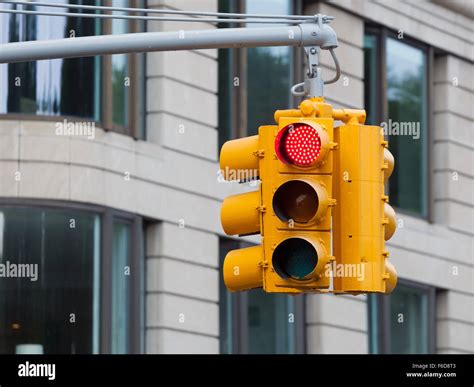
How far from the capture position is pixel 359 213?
31.8ft

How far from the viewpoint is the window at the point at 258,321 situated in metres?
26.6

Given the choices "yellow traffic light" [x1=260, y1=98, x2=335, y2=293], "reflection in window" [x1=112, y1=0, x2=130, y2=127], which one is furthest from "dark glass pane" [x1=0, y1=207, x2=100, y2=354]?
"yellow traffic light" [x1=260, y1=98, x2=335, y2=293]

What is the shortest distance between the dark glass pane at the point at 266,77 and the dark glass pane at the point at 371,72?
2738mm

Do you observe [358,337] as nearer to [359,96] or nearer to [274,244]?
[359,96]

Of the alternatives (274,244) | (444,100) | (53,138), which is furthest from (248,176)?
(444,100)

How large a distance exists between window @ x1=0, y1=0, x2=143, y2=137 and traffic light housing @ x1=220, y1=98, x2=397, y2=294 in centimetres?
1353

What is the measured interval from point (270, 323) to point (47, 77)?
6592mm

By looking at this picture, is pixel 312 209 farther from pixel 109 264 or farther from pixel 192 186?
pixel 192 186

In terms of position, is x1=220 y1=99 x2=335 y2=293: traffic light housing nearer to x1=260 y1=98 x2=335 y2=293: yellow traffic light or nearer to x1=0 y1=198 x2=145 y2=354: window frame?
x1=260 y1=98 x2=335 y2=293: yellow traffic light

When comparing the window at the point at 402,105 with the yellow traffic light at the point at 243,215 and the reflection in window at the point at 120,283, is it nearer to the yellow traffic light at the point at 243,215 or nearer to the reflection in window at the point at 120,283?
the reflection in window at the point at 120,283

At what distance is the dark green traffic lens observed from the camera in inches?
377

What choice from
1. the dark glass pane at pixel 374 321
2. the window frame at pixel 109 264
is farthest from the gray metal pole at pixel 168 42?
the dark glass pane at pixel 374 321

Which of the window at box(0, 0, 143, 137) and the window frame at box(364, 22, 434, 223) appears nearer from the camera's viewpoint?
the window at box(0, 0, 143, 137)
